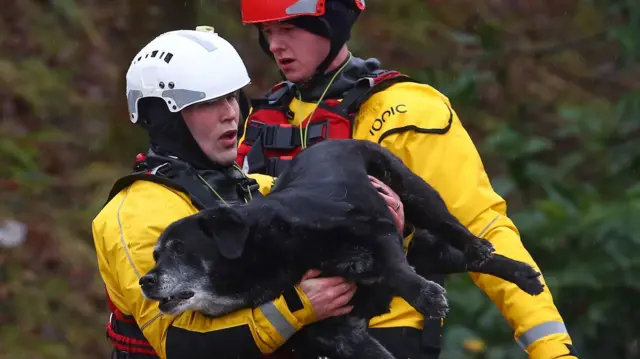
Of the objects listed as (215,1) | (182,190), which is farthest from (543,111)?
(182,190)

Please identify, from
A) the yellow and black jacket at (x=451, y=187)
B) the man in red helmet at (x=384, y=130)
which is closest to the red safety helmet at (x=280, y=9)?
Answer: the man in red helmet at (x=384, y=130)

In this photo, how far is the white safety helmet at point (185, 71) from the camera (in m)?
3.57

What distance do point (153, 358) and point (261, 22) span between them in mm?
1333

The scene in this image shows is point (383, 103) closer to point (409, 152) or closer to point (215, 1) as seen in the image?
point (409, 152)

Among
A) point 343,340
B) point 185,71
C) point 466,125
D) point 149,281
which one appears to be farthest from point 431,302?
point 466,125

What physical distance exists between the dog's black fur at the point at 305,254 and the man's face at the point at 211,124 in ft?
1.07

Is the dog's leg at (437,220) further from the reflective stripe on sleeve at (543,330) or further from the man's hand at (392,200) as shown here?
the reflective stripe on sleeve at (543,330)

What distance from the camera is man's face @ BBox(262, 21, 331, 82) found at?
4.18 meters

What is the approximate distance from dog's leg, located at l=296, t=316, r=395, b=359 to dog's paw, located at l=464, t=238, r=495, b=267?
43cm

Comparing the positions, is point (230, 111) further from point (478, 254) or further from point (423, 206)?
point (478, 254)

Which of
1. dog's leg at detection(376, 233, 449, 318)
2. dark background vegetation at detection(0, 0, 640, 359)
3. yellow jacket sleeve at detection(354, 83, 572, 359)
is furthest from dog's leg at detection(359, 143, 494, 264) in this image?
dark background vegetation at detection(0, 0, 640, 359)

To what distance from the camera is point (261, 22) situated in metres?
4.15

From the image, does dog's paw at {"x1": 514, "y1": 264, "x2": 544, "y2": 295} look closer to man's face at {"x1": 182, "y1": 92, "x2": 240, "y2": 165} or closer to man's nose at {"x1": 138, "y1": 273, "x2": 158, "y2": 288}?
man's face at {"x1": 182, "y1": 92, "x2": 240, "y2": 165}

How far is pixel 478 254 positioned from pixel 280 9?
118 centimetres
